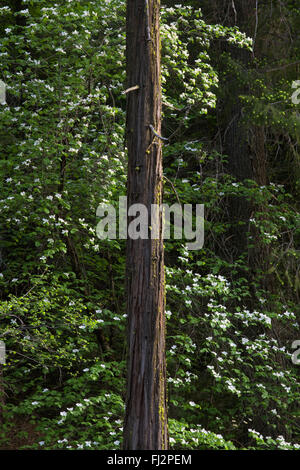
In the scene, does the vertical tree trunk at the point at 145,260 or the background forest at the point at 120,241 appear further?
the background forest at the point at 120,241

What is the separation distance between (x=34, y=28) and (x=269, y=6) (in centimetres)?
428

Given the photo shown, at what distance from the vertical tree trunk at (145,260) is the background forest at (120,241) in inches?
32.9

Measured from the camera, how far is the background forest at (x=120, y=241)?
6414 mm

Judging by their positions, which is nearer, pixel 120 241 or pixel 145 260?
A: pixel 145 260

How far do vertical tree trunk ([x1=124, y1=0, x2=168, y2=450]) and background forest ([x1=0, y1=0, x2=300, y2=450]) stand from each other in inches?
32.9

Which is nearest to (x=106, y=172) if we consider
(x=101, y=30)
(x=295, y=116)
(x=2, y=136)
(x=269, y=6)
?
(x=2, y=136)

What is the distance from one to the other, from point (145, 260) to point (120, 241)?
9.99 ft

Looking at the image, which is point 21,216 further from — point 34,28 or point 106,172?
point 34,28

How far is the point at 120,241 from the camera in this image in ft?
25.0

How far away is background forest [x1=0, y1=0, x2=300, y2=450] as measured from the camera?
6414mm

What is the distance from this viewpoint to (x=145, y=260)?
4586 mm

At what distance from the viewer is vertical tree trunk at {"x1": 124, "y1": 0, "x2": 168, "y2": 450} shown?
449 centimetres

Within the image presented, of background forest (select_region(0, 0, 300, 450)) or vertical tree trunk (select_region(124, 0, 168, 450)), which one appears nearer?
vertical tree trunk (select_region(124, 0, 168, 450))

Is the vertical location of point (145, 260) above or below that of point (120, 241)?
below
